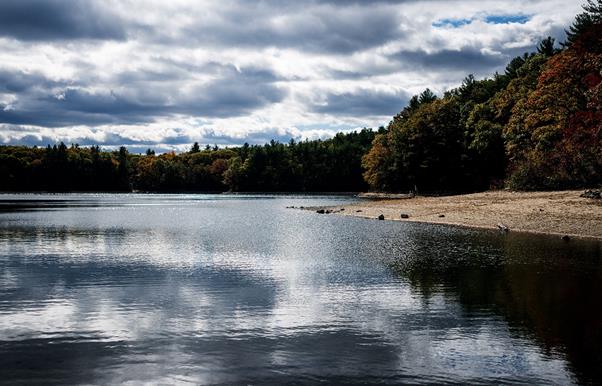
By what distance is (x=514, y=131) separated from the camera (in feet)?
285

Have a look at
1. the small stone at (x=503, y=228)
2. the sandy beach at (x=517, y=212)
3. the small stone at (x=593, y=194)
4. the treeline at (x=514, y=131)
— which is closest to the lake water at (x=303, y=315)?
the sandy beach at (x=517, y=212)

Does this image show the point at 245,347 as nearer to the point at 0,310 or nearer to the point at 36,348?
the point at 36,348

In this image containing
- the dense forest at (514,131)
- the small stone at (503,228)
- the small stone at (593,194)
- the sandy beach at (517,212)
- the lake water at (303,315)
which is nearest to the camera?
the lake water at (303,315)

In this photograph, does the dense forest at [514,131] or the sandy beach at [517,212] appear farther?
the dense forest at [514,131]

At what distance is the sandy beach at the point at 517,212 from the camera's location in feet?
158

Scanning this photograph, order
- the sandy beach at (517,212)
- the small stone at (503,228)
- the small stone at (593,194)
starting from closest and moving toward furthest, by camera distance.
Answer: the sandy beach at (517,212) → the small stone at (503,228) → the small stone at (593,194)

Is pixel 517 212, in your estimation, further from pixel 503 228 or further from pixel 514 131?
pixel 514 131

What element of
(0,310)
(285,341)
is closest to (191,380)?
(285,341)

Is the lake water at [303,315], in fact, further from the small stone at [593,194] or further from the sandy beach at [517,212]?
the small stone at [593,194]

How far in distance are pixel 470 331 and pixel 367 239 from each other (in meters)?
28.1

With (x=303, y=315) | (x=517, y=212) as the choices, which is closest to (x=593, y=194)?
(x=517, y=212)

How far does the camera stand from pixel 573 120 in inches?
2414

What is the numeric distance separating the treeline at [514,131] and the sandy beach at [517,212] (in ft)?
18.1

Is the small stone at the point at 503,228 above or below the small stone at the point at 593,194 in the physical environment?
below
